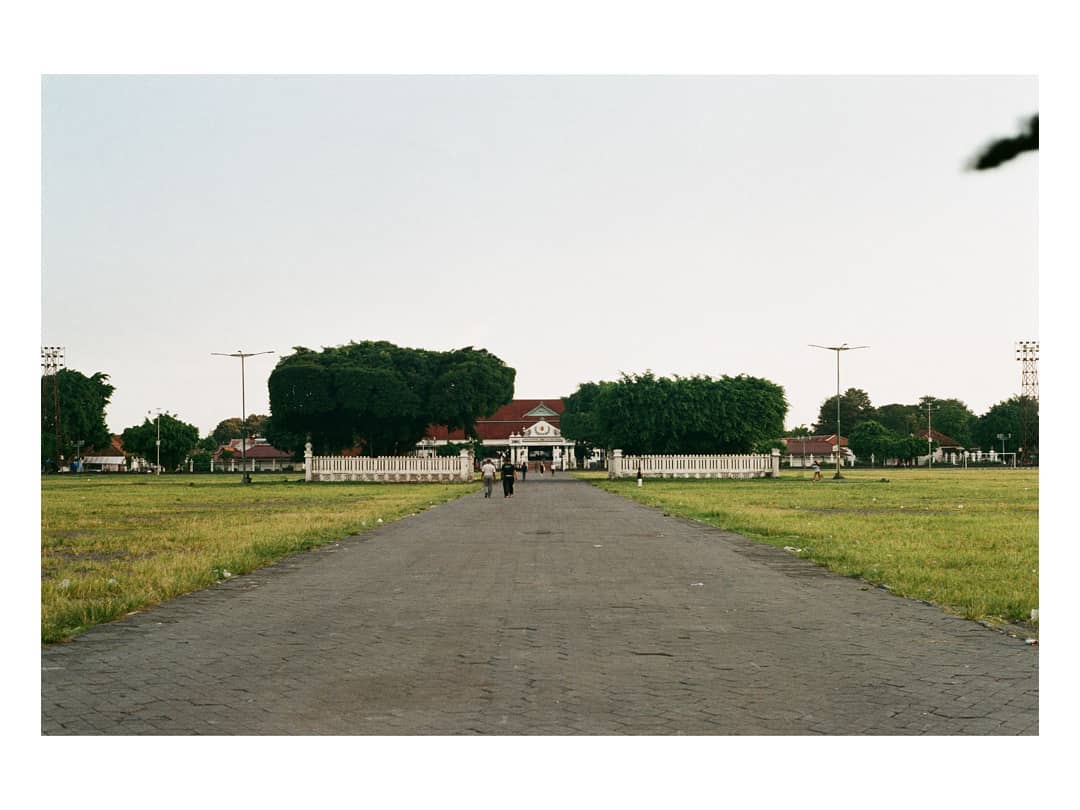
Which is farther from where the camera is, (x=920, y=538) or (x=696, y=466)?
(x=696, y=466)

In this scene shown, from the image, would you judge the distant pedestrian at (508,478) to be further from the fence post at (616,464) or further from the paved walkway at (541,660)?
the fence post at (616,464)

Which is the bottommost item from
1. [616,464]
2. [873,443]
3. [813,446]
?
[813,446]

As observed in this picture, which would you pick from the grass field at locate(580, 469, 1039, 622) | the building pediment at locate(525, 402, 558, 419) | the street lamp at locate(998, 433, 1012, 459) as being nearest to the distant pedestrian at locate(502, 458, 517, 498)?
the grass field at locate(580, 469, 1039, 622)

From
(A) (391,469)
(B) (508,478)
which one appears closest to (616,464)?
(A) (391,469)

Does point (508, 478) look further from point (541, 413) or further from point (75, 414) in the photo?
point (541, 413)

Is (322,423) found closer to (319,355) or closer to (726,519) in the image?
(319,355)

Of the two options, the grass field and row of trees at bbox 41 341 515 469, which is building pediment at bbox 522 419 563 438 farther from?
the grass field

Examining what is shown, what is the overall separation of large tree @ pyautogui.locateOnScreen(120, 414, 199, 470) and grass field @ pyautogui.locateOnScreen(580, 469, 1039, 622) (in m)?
62.4

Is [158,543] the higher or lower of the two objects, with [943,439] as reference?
higher

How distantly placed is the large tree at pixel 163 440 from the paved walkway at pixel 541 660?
251 feet

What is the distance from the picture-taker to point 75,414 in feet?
226

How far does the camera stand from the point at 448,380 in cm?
6022

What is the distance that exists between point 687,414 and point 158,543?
155 feet

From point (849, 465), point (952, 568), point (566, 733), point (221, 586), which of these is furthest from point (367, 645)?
point (849, 465)
